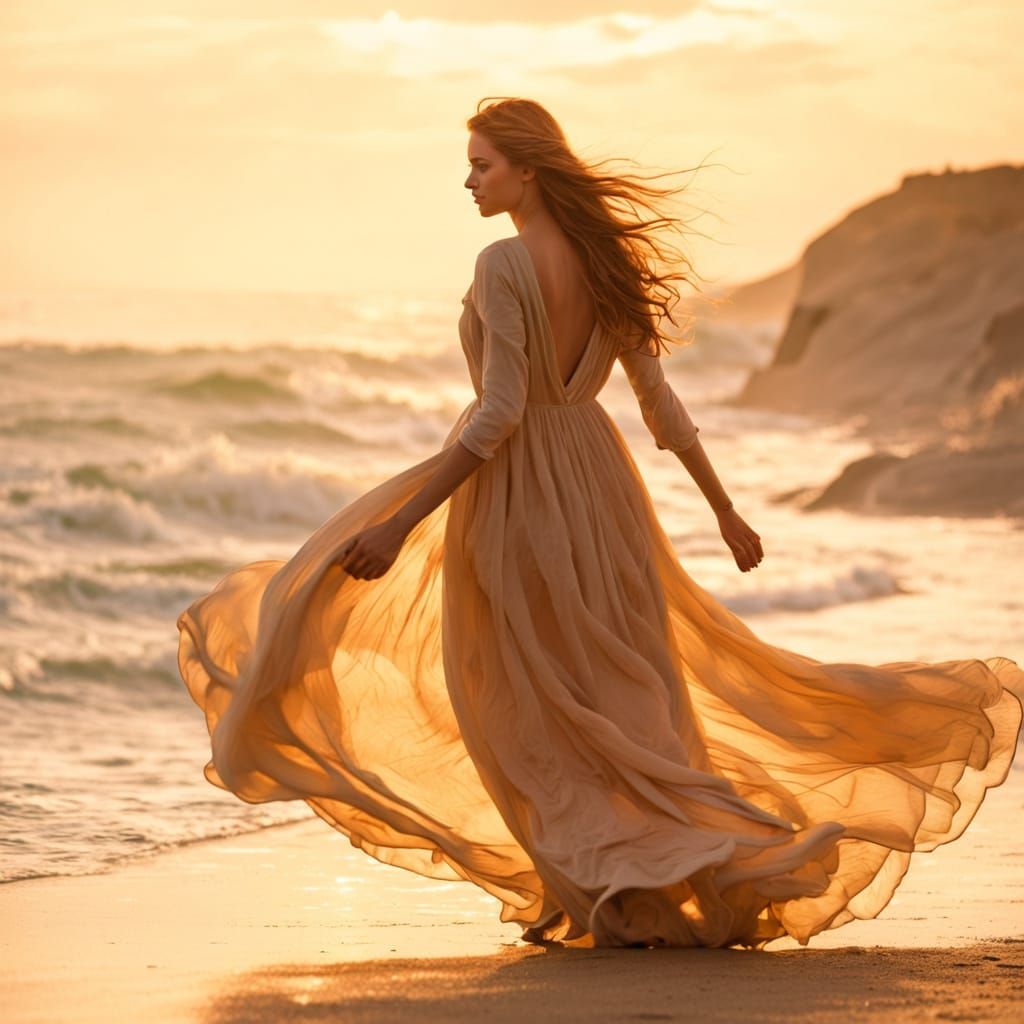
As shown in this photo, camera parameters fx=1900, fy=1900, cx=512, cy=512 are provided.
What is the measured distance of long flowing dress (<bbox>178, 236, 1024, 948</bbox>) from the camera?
4316 mm

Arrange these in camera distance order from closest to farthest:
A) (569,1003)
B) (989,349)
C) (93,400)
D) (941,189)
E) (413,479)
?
(569,1003), (413,479), (93,400), (989,349), (941,189)

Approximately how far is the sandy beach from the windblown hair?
1496 mm

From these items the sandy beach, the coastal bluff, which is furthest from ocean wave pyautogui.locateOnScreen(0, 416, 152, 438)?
the sandy beach

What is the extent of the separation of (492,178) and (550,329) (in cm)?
40

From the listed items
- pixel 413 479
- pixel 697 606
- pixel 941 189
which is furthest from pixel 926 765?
pixel 941 189

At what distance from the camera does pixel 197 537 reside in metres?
18.0

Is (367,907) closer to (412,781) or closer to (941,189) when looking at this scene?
(412,781)

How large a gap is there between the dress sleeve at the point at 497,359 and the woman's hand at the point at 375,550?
260 mm

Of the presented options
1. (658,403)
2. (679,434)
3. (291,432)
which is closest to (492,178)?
(658,403)

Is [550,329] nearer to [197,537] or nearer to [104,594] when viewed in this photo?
[104,594]

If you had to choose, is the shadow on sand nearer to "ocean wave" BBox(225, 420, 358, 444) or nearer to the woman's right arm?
the woman's right arm

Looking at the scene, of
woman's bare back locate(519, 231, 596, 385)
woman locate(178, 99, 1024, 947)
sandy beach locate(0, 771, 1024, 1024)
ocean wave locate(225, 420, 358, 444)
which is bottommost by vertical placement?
sandy beach locate(0, 771, 1024, 1024)

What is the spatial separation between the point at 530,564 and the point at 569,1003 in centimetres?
117

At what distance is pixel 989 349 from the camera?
125 feet
